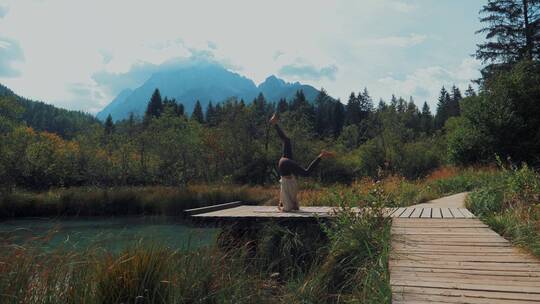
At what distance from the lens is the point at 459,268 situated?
2.99 m

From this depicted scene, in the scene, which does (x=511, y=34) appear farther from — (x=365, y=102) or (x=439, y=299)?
(x=365, y=102)

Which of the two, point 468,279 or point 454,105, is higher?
point 454,105

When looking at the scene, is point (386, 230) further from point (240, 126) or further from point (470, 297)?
point (240, 126)

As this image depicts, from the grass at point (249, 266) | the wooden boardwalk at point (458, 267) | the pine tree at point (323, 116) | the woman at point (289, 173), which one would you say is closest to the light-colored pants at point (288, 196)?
the woman at point (289, 173)

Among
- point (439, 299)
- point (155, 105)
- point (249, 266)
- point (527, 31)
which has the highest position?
point (155, 105)

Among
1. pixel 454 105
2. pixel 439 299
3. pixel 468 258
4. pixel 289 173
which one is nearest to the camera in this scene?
pixel 439 299

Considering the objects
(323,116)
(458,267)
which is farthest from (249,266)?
(323,116)

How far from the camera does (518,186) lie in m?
6.31

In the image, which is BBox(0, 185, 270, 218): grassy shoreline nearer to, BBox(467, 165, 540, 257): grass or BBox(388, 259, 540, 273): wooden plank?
BBox(467, 165, 540, 257): grass

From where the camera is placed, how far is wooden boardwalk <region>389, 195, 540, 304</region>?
237 cm

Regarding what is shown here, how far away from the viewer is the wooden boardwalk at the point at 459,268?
2.37 m

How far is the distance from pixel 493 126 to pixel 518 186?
11.4 m

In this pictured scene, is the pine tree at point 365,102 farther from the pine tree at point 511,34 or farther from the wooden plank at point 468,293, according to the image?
the wooden plank at point 468,293

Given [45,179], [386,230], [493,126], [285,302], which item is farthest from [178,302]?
[45,179]
